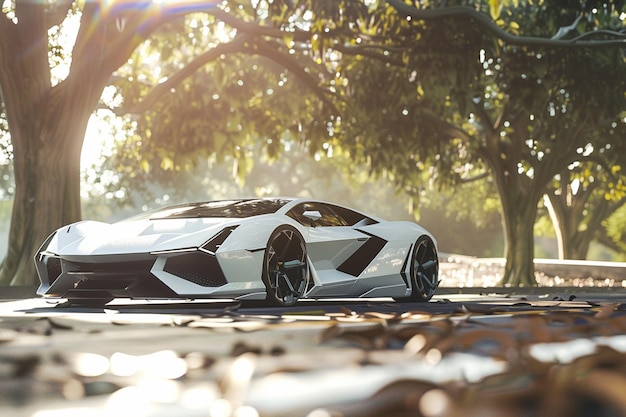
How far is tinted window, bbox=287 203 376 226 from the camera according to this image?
31.6 feet

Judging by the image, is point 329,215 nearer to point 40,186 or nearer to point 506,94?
point 40,186

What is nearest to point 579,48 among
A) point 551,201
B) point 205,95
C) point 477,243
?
point 205,95

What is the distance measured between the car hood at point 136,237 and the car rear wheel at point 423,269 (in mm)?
2756

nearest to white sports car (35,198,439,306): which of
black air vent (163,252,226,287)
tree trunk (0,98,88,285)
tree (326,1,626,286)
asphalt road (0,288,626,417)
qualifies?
black air vent (163,252,226,287)

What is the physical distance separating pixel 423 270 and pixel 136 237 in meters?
3.77

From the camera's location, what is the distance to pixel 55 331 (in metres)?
5.97

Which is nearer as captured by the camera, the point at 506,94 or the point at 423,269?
the point at 423,269

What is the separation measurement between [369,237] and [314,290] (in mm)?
1172

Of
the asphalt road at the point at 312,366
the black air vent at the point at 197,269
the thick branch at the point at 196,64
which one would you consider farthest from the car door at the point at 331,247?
the thick branch at the point at 196,64

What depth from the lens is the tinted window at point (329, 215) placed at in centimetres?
963

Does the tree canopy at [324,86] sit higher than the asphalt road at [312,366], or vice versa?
the tree canopy at [324,86]

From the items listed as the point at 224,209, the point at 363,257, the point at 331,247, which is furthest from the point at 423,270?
the point at 224,209

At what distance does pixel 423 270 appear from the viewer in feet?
36.1

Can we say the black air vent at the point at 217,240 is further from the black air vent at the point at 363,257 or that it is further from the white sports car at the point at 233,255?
the black air vent at the point at 363,257
